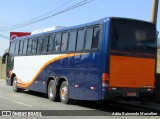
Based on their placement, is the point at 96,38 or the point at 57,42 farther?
the point at 57,42

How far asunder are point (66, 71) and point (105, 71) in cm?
322

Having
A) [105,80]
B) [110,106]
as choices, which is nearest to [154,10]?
[110,106]

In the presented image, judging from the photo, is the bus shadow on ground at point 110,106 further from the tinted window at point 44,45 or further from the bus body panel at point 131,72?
the tinted window at point 44,45

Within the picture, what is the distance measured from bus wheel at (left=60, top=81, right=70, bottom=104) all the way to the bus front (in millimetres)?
3161

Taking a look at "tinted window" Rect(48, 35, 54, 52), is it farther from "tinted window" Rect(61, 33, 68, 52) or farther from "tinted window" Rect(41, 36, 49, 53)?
"tinted window" Rect(61, 33, 68, 52)

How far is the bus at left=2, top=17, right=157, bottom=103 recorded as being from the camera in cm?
1459

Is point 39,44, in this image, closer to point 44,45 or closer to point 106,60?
point 44,45

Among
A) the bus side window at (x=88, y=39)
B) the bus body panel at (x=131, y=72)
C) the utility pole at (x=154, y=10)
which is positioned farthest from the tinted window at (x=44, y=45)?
the bus body panel at (x=131, y=72)

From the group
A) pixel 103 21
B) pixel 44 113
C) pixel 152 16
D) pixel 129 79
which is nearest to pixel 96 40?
pixel 103 21

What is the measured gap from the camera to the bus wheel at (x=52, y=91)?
715 inches

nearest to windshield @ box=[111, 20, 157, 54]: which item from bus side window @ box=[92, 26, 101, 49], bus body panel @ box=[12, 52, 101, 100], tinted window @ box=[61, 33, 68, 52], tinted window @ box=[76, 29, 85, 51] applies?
bus side window @ box=[92, 26, 101, 49]

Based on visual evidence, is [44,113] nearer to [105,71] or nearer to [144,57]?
[105,71]

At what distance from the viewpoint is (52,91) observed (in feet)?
61.0

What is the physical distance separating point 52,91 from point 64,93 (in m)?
1.18
